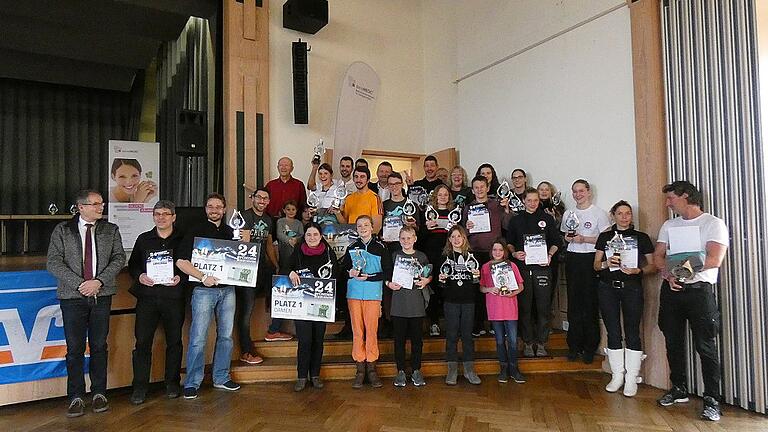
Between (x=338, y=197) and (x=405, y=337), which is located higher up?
(x=338, y=197)

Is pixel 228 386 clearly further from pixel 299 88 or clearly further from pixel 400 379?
pixel 299 88

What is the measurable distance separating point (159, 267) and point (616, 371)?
3617mm

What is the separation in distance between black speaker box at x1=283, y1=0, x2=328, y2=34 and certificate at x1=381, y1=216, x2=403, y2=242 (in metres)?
2.95

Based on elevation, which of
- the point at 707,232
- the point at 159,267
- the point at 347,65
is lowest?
the point at 159,267

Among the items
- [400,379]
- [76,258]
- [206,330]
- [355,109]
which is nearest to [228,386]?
[206,330]

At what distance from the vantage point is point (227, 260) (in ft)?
12.4

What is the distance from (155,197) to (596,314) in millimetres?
5347

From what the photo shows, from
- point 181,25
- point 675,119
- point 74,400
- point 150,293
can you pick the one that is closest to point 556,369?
point 675,119

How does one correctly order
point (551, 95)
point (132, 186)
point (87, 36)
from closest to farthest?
point (551, 95) → point (132, 186) → point (87, 36)

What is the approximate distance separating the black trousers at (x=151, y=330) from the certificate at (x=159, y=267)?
157mm

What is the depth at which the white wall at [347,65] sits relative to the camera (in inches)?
239

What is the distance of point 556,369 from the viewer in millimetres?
4426

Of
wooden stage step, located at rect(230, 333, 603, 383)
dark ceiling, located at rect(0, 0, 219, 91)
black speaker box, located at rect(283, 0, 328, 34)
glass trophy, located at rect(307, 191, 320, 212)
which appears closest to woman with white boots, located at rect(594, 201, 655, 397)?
wooden stage step, located at rect(230, 333, 603, 383)

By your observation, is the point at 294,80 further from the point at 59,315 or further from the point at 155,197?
the point at 59,315
